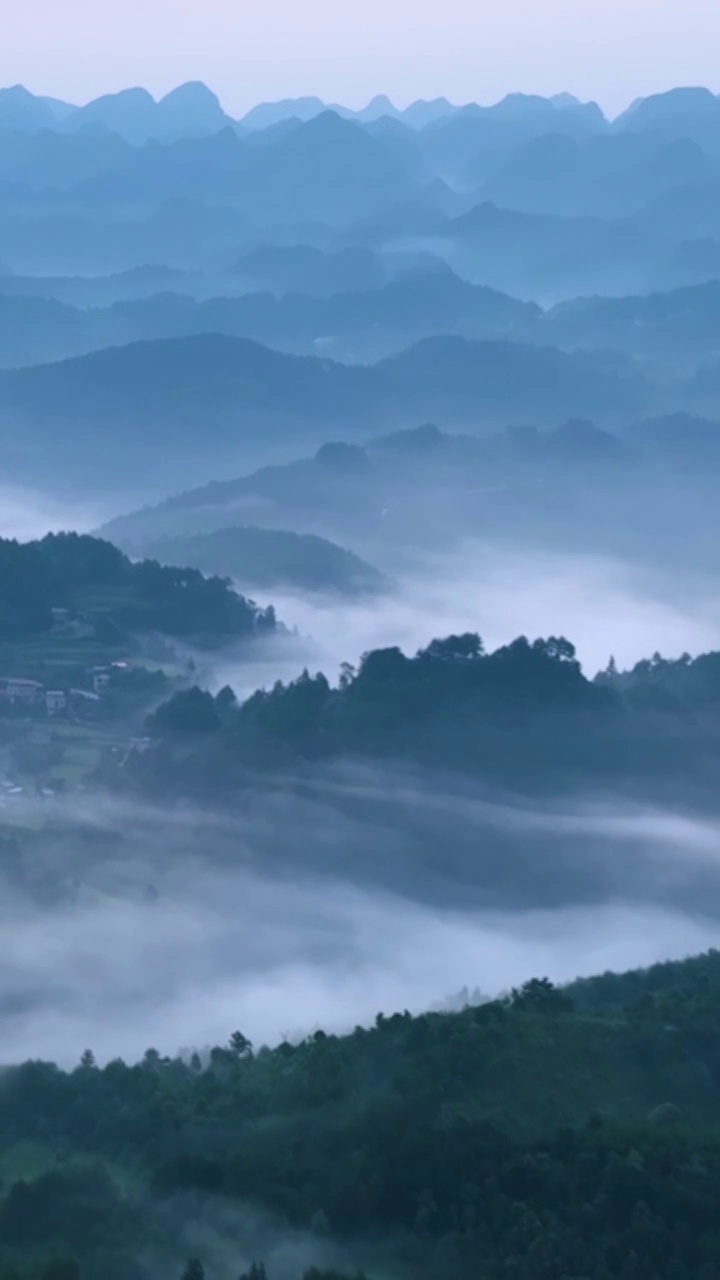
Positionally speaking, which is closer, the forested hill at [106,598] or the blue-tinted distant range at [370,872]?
the blue-tinted distant range at [370,872]

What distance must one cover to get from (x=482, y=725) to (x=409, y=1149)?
841cm

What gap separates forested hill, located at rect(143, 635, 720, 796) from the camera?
17531 mm

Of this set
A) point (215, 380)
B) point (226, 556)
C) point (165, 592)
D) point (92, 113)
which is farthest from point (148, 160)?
point (165, 592)

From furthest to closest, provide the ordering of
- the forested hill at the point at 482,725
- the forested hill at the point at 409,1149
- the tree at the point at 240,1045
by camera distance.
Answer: the forested hill at the point at 482,725 < the tree at the point at 240,1045 < the forested hill at the point at 409,1149

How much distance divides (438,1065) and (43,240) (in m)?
83.6

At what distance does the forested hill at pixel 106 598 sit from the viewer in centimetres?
2370

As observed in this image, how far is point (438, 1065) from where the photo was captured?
1047 centimetres

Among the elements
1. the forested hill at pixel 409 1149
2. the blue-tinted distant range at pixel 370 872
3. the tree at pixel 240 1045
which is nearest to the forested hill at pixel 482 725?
the blue-tinted distant range at pixel 370 872

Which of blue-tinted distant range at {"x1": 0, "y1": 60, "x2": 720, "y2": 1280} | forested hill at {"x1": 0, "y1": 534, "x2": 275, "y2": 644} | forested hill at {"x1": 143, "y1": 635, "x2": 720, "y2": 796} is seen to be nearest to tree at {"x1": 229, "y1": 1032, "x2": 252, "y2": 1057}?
blue-tinted distant range at {"x1": 0, "y1": 60, "x2": 720, "y2": 1280}

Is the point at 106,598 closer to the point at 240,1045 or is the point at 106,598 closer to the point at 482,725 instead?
the point at 482,725

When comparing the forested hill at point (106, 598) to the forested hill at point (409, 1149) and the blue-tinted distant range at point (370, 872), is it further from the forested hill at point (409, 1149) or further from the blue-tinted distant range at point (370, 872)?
the forested hill at point (409, 1149)

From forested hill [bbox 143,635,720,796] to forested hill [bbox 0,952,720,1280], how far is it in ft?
19.3

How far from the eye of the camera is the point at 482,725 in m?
17.9

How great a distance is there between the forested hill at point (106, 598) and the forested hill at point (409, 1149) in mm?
12574
